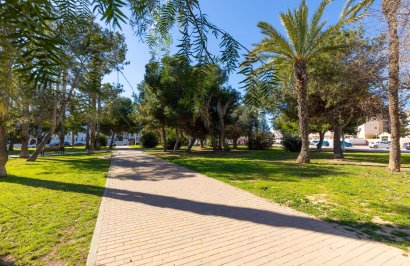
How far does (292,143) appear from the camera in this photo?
35094 millimetres

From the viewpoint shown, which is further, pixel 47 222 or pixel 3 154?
pixel 3 154

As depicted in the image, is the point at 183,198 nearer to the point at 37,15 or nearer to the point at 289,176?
the point at 289,176

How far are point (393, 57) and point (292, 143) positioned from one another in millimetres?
25692

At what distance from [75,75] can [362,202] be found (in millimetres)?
9076

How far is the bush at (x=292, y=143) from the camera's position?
34844mm

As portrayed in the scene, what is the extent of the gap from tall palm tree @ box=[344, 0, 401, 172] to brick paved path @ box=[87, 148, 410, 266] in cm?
759

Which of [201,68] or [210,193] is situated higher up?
[201,68]

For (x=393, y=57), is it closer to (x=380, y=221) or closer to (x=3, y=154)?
(x=380, y=221)

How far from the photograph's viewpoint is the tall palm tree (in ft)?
29.8

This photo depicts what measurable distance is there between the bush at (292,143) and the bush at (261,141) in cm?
606

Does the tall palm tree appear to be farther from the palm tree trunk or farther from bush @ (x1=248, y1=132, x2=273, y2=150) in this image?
bush @ (x1=248, y1=132, x2=273, y2=150)

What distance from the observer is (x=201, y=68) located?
4.54 feet

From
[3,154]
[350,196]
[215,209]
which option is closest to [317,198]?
[350,196]

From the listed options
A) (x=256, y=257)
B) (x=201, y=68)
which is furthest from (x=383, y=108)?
(x=201, y=68)
